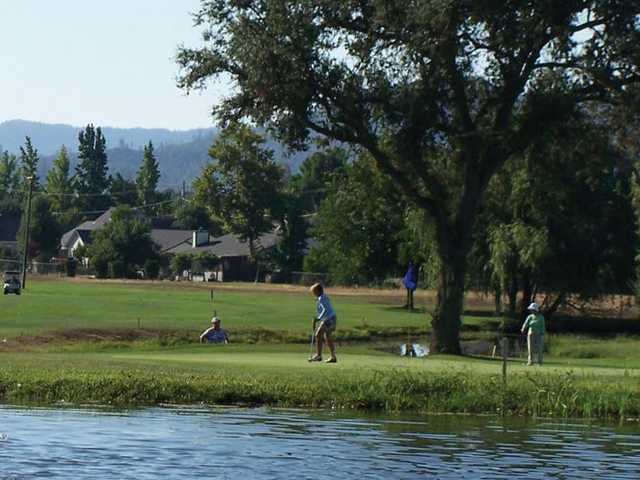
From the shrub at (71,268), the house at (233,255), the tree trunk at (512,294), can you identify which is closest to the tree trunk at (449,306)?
the tree trunk at (512,294)

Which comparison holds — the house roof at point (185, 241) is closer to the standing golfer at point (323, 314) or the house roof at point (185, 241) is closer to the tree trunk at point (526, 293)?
the tree trunk at point (526, 293)

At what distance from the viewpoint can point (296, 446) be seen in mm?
20562

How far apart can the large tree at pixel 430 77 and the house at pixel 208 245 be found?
115 meters

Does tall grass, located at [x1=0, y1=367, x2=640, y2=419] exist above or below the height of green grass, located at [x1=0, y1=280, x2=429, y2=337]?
below

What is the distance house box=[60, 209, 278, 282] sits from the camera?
16062 cm

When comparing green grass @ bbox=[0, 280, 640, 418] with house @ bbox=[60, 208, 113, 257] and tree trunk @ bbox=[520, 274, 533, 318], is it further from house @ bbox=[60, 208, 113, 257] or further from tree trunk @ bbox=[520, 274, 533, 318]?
house @ bbox=[60, 208, 113, 257]

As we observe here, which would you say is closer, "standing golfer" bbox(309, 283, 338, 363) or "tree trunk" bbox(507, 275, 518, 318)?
"standing golfer" bbox(309, 283, 338, 363)

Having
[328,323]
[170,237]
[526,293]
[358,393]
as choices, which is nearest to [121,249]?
[170,237]

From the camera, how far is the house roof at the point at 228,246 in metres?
162

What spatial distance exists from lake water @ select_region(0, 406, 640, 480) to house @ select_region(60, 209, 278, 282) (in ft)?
436

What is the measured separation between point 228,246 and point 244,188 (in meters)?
11.1

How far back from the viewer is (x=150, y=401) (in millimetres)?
26641

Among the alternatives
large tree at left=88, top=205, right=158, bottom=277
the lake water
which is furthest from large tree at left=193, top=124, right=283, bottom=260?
the lake water

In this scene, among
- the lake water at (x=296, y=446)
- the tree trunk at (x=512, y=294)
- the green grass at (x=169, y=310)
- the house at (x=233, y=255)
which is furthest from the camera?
the house at (x=233, y=255)
